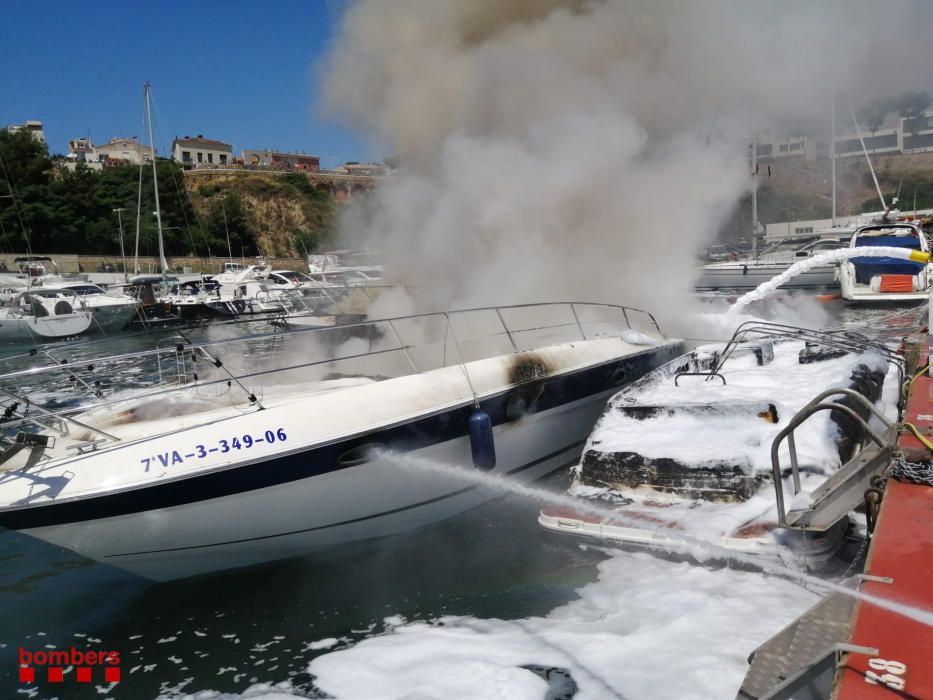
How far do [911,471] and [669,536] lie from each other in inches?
59.0

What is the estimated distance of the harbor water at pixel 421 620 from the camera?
3818 millimetres

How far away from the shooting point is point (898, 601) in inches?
116

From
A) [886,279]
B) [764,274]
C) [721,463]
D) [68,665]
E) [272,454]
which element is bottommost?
[68,665]

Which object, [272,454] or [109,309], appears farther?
[109,309]

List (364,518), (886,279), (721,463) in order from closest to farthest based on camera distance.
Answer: (721,463)
(364,518)
(886,279)

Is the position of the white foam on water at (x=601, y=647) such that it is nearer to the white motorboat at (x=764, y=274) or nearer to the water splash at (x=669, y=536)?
the water splash at (x=669, y=536)

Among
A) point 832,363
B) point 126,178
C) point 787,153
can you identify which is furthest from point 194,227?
point 832,363

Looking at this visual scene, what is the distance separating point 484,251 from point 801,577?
6973 millimetres

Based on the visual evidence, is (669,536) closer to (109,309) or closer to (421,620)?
(421,620)

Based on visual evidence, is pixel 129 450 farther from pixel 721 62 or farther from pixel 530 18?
pixel 721 62

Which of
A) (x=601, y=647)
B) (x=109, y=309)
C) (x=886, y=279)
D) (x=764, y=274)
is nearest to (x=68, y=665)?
(x=601, y=647)

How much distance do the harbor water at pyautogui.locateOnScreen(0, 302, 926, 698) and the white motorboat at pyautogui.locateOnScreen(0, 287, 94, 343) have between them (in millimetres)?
21674

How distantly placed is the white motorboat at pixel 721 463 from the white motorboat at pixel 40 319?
23978 mm

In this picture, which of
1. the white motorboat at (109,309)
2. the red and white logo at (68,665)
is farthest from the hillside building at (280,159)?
the red and white logo at (68,665)
